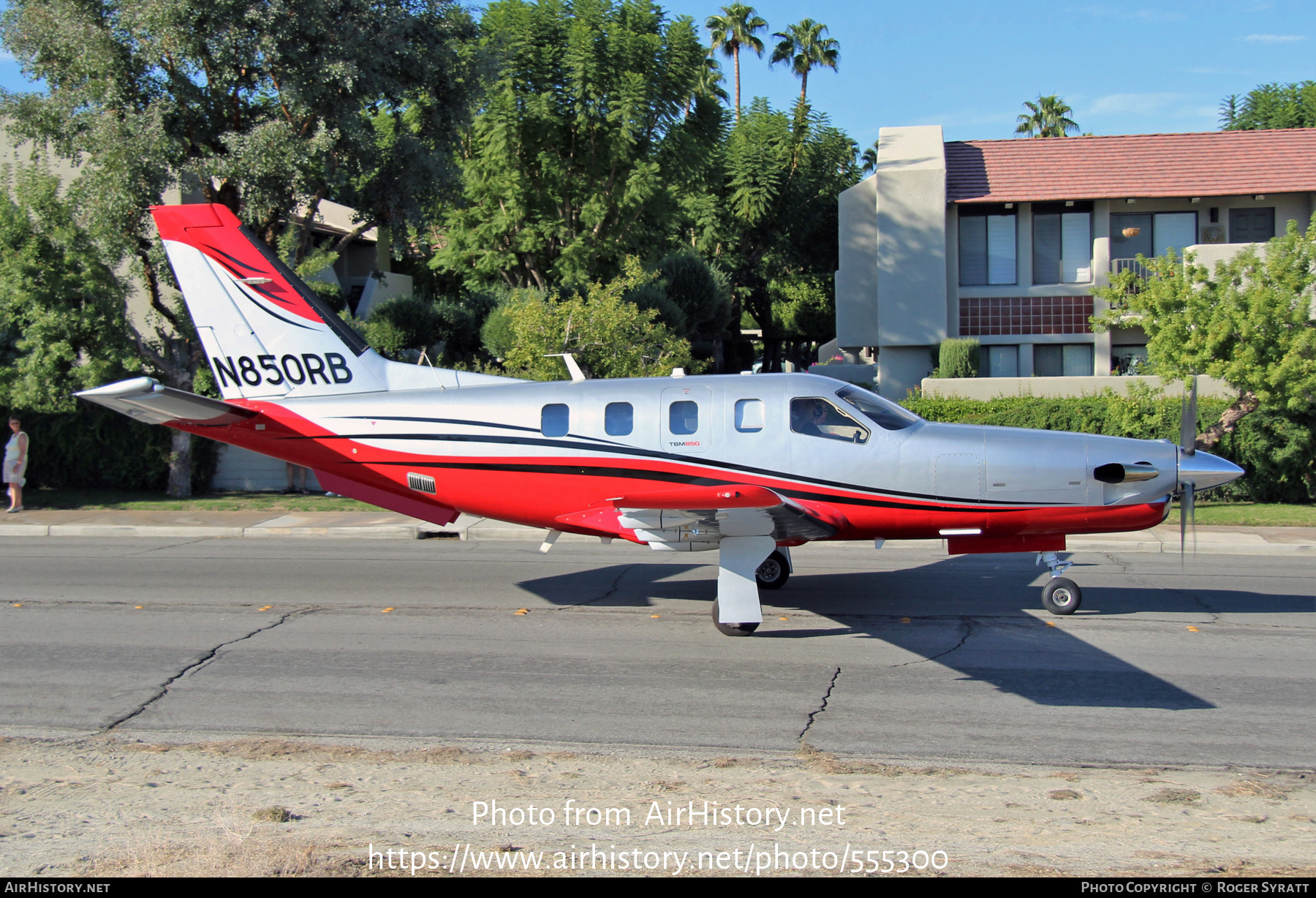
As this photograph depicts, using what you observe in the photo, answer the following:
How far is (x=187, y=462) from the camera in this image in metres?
22.4

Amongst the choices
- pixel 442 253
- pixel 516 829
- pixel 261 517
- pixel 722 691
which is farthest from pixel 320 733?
pixel 442 253

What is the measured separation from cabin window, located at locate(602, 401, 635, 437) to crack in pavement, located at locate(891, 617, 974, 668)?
384 centimetres

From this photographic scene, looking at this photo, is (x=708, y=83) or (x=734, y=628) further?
(x=708, y=83)

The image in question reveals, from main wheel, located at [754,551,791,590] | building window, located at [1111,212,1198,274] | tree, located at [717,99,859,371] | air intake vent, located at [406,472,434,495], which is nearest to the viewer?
air intake vent, located at [406,472,434,495]

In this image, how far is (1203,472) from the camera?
10055 millimetres

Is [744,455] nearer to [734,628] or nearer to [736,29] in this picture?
[734,628]

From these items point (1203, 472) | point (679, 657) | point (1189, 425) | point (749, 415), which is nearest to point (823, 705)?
point (679, 657)

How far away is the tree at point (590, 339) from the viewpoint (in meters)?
20.8

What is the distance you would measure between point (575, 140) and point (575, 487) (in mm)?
23336

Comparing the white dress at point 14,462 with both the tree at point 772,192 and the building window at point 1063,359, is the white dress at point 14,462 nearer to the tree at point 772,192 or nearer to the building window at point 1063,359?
the building window at point 1063,359

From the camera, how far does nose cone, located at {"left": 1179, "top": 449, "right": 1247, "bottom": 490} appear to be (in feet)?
33.0

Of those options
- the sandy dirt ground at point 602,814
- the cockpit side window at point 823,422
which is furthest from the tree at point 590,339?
the sandy dirt ground at point 602,814

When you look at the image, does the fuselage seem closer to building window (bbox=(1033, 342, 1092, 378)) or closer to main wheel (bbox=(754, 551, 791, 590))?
main wheel (bbox=(754, 551, 791, 590))

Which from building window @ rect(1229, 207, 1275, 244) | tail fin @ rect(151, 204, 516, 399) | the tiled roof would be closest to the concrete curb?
tail fin @ rect(151, 204, 516, 399)
